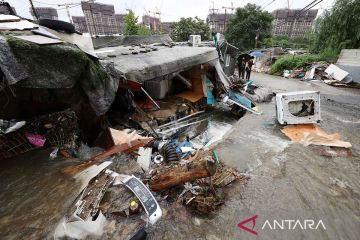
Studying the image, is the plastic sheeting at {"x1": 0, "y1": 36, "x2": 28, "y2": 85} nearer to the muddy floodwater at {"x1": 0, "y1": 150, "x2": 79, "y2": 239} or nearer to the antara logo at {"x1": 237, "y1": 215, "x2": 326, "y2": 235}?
the muddy floodwater at {"x1": 0, "y1": 150, "x2": 79, "y2": 239}

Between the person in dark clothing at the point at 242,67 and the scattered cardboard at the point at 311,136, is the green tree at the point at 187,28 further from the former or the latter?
the scattered cardboard at the point at 311,136

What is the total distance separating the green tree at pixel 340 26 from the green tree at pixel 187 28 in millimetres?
15036

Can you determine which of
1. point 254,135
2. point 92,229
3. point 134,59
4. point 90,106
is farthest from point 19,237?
point 254,135

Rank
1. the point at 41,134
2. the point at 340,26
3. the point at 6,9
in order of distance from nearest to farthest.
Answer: the point at 41,134
the point at 6,9
the point at 340,26

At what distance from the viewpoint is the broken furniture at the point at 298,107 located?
5.65 m

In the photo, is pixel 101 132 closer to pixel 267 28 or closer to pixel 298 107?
pixel 298 107

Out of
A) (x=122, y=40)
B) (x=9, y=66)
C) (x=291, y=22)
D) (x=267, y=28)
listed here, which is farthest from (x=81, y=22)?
(x=291, y=22)

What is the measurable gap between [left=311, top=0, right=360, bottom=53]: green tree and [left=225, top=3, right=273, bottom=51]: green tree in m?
10.0

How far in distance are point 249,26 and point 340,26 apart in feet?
43.0

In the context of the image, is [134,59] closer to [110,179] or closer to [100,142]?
[100,142]

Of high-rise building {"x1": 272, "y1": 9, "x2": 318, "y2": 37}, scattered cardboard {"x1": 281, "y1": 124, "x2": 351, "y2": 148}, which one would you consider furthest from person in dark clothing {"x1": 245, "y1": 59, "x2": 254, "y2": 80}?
high-rise building {"x1": 272, "y1": 9, "x2": 318, "y2": 37}

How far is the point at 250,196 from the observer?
3.39 m

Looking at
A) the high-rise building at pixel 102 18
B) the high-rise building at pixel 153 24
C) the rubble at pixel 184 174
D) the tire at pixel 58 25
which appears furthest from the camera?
the high-rise building at pixel 102 18

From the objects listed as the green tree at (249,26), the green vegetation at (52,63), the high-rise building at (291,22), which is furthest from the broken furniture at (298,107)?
the high-rise building at (291,22)
